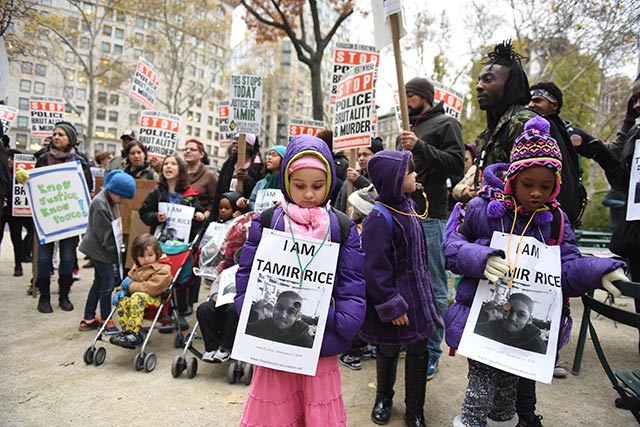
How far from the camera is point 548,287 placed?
2084 millimetres

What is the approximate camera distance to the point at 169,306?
15.6 ft

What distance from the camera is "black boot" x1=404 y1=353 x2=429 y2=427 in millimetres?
2816

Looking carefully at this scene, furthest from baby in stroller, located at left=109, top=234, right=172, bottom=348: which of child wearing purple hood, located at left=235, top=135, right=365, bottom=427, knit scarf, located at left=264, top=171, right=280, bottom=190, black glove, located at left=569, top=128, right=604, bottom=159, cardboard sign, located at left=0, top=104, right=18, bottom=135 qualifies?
cardboard sign, located at left=0, top=104, right=18, bottom=135

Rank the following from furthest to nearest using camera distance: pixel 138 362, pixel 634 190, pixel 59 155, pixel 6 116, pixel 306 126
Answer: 1. pixel 6 116
2. pixel 306 126
3. pixel 59 155
4. pixel 138 362
5. pixel 634 190

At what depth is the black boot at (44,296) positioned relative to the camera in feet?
17.4

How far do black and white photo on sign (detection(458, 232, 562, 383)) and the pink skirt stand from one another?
2.30ft

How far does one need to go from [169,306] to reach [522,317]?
383 cm

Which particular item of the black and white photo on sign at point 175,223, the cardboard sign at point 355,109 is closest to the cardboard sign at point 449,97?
the cardboard sign at point 355,109

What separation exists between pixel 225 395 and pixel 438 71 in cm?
1842

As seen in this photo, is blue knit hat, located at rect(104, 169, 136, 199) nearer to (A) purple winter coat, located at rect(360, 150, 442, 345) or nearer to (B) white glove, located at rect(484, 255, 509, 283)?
(A) purple winter coat, located at rect(360, 150, 442, 345)

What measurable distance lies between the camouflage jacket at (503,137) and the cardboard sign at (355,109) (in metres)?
1.40

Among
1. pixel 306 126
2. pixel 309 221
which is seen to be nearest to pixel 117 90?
pixel 306 126

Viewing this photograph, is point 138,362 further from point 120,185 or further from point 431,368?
point 431,368

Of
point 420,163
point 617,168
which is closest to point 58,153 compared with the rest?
point 420,163
